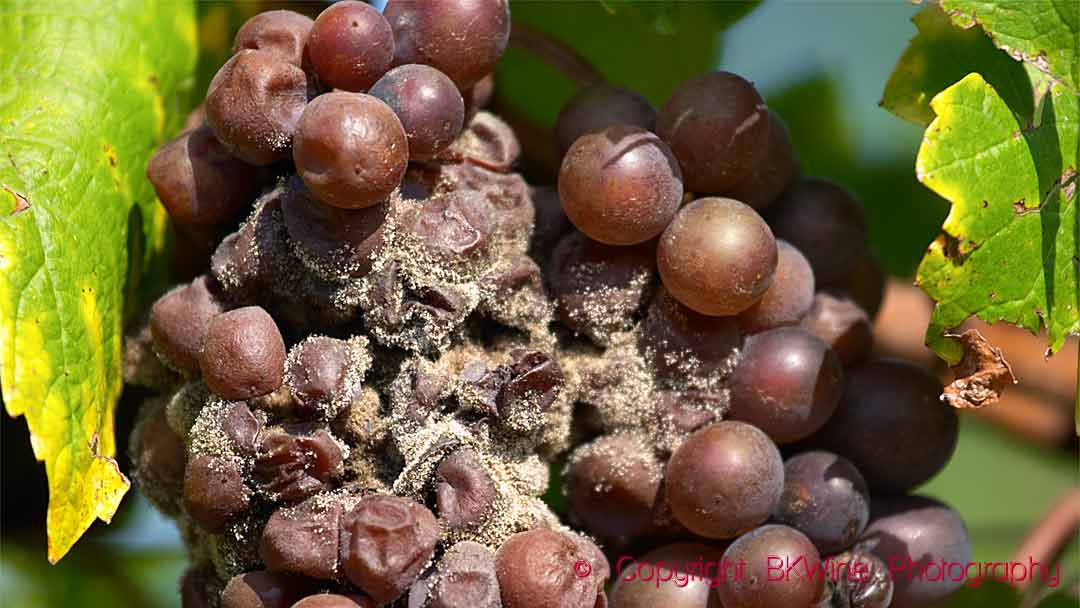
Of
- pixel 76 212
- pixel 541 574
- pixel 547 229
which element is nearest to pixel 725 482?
pixel 541 574

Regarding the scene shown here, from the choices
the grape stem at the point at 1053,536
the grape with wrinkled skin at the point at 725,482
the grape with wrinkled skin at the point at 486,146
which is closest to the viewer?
the grape with wrinkled skin at the point at 725,482

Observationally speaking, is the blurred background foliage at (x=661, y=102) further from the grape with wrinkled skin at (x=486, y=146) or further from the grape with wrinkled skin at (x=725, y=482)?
the grape with wrinkled skin at (x=725, y=482)

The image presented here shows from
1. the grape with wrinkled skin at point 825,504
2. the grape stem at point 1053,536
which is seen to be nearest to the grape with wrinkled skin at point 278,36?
the grape with wrinkled skin at point 825,504

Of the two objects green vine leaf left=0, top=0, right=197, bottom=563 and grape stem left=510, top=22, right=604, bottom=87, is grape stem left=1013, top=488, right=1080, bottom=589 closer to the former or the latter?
grape stem left=510, top=22, right=604, bottom=87

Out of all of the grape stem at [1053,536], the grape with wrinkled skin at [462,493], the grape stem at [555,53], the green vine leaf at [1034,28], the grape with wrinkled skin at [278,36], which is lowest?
the grape stem at [1053,536]

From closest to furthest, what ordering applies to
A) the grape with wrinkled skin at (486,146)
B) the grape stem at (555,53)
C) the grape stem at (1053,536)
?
→ the grape with wrinkled skin at (486,146) → the grape stem at (555,53) → the grape stem at (1053,536)

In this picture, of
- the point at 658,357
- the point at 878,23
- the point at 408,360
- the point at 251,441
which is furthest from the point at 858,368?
the point at 878,23

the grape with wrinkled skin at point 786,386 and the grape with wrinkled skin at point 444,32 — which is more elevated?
the grape with wrinkled skin at point 444,32

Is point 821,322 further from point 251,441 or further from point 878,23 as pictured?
point 878,23
